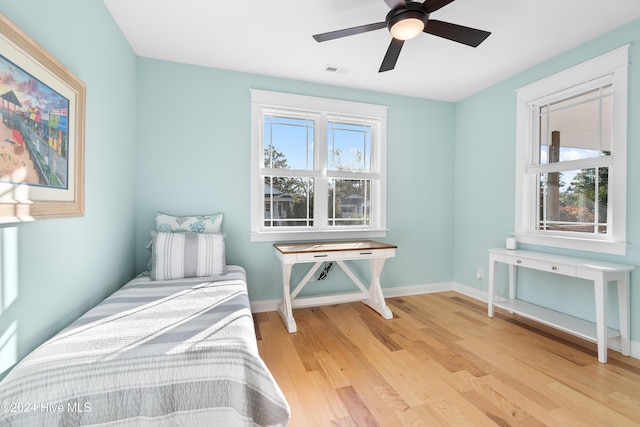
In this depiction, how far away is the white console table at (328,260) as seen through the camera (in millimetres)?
2730

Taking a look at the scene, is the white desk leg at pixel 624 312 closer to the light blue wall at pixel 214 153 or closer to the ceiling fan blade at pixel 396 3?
the light blue wall at pixel 214 153

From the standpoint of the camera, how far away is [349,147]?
3.56 metres

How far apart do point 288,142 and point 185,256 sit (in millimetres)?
1699

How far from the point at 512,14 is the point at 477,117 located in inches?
64.1

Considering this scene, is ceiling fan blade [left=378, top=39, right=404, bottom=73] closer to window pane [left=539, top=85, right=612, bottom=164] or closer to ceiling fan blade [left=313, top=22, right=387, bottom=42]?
ceiling fan blade [left=313, top=22, right=387, bottom=42]

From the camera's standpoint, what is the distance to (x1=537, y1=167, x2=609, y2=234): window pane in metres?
2.49

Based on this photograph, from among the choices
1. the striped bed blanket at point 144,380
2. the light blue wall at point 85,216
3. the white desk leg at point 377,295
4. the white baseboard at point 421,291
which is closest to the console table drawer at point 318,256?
the white desk leg at point 377,295

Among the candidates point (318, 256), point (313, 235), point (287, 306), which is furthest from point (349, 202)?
point (287, 306)

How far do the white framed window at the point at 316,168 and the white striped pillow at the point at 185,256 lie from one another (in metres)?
0.66

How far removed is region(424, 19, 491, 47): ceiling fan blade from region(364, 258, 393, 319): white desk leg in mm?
2038

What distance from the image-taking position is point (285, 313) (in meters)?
2.86

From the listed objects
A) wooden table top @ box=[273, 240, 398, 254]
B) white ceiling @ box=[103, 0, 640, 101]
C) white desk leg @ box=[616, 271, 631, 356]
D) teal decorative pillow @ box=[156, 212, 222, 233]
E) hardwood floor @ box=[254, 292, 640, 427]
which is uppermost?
white ceiling @ box=[103, 0, 640, 101]

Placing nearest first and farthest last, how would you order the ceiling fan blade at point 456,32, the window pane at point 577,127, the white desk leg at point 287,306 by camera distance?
the ceiling fan blade at point 456,32 → the window pane at point 577,127 → the white desk leg at point 287,306

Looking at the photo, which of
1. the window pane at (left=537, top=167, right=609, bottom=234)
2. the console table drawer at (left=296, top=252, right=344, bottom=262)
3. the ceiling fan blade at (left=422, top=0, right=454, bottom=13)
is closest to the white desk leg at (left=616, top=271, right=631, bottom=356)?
the window pane at (left=537, top=167, right=609, bottom=234)
